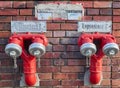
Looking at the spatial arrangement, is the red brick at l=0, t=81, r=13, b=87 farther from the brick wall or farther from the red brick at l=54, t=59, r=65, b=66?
the red brick at l=54, t=59, r=65, b=66

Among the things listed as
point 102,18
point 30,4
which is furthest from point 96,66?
point 30,4

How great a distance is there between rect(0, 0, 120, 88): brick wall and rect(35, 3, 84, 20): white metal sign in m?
0.06

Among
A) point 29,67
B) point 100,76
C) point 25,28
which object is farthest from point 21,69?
point 100,76

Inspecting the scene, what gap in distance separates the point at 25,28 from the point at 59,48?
16.9 inches

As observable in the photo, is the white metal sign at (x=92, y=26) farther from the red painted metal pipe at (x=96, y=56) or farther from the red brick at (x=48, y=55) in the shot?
the red brick at (x=48, y=55)

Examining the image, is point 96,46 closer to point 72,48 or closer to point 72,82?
point 72,48

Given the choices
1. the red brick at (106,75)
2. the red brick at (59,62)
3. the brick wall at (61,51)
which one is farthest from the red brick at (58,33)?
the red brick at (106,75)

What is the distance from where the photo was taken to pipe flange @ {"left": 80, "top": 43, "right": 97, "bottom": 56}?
3178 mm

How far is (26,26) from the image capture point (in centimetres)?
344

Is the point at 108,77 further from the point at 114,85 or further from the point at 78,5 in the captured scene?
the point at 78,5

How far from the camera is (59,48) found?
350 centimetres

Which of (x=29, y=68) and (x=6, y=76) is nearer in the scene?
(x=29, y=68)

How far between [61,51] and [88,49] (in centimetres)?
42

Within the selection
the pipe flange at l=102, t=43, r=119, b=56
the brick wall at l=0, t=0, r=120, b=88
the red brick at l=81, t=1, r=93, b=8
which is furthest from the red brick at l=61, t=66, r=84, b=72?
the red brick at l=81, t=1, r=93, b=8
